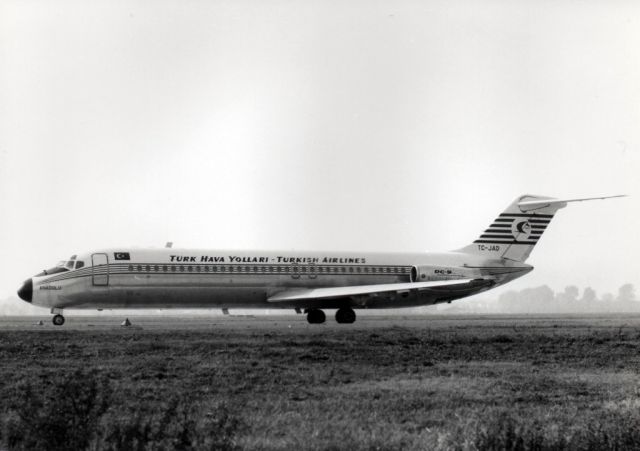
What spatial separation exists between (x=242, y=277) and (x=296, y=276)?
8.83 feet

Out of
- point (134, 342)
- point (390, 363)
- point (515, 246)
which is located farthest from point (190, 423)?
point (515, 246)

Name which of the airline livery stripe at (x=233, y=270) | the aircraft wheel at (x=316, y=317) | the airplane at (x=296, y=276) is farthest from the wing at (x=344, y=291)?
the aircraft wheel at (x=316, y=317)

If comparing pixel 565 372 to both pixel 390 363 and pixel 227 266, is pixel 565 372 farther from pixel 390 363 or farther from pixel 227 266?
pixel 227 266

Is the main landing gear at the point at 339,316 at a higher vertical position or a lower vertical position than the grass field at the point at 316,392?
higher

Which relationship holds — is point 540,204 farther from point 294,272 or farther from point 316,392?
point 316,392

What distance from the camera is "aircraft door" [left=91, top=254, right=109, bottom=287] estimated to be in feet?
104

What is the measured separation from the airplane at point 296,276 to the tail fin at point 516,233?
0.17 feet

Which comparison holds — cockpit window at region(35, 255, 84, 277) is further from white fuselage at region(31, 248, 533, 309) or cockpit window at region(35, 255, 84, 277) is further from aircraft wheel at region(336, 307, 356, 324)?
aircraft wheel at region(336, 307, 356, 324)

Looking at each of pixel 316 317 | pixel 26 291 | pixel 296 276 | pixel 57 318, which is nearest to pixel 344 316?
pixel 316 317

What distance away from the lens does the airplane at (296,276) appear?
3184cm

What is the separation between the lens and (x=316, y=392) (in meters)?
13.4

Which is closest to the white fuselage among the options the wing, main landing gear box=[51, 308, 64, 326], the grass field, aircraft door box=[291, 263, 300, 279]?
aircraft door box=[291, 263, 300, 279]

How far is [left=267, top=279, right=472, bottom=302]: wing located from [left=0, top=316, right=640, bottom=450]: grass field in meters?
11.7

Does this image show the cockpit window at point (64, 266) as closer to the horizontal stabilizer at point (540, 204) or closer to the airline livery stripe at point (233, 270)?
the airline livery stripe at point (233, 270)
